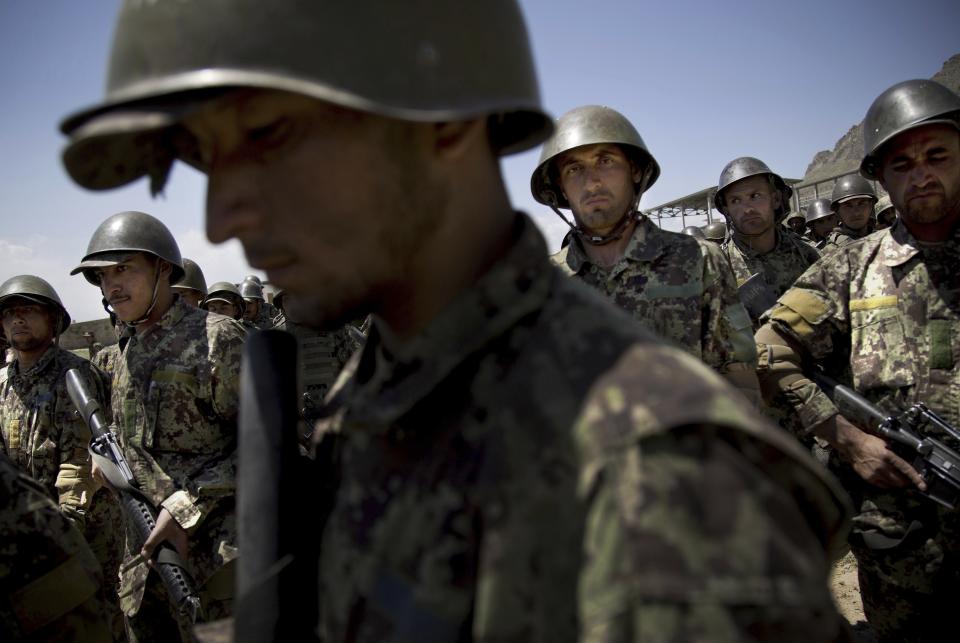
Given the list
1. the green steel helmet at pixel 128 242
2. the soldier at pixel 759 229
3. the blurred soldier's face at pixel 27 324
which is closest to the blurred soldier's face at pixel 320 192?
the green steel helmet at pixel 128 242

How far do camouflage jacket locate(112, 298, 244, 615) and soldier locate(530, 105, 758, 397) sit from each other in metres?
2.34

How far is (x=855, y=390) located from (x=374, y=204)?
10.2ft

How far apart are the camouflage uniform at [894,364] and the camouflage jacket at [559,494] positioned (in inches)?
100

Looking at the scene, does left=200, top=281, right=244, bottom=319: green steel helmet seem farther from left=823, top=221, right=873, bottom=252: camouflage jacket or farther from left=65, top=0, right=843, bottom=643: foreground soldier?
left=65, top=0, right=843, bottom=643: foreground soldier

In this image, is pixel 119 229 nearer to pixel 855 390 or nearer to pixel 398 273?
pixel 398 273

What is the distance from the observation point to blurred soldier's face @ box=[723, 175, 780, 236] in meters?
6.80

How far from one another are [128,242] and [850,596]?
6175 mm

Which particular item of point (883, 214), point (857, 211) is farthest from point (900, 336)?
point (883, 214)

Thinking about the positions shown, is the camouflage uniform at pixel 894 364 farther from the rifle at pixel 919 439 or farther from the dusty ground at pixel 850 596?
the dusty ground at pixel 850 596

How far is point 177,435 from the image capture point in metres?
4.11

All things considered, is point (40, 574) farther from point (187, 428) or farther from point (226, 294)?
point (226, 294)

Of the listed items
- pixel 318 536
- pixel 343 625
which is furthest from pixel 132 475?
pixel 343 625

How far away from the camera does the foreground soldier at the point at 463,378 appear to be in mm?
759

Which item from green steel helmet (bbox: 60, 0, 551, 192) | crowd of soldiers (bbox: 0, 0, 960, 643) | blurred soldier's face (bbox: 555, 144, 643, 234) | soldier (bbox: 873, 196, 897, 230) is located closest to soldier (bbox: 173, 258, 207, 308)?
blurred soldier's face (bbox: 555, 144, 643, 234)
